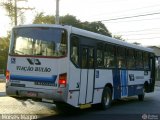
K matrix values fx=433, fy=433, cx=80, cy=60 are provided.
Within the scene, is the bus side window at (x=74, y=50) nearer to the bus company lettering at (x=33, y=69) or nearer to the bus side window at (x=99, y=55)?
the bus company lettering at (x=33, y=69)

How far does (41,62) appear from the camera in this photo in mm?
14539

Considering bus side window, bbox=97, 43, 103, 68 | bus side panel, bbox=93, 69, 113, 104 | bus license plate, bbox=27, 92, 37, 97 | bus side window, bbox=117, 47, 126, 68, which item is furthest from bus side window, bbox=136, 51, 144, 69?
bus license plate, bbox=27, 92, 37, 97

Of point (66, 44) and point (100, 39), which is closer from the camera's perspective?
point (66, 44)

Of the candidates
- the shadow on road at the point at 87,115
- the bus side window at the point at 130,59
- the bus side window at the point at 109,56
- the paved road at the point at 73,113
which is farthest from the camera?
the bus side window at the point at 130,59

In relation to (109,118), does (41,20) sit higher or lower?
higher

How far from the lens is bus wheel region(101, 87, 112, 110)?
58.5 ft

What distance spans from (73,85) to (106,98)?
3872 mm

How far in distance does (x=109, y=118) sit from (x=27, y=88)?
3.08 meters

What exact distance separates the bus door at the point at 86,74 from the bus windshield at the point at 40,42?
130 cm

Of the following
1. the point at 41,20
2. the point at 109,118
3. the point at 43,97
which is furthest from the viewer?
the point at 41,20

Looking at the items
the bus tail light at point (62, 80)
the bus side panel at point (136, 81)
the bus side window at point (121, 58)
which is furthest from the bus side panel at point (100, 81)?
the bus side panel at point (136, 81)

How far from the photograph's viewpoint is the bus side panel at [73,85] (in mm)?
14422

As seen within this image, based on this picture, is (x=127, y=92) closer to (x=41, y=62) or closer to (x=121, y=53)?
(x=121, y=53)

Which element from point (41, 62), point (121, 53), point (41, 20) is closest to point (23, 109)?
point (41, 62)
